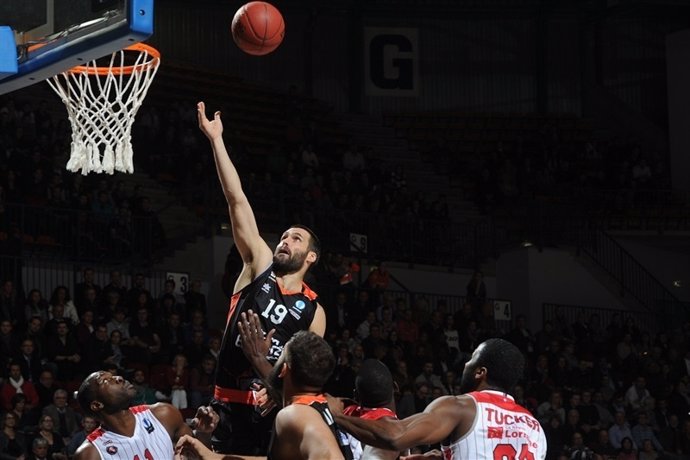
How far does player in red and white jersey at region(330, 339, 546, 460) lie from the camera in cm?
572

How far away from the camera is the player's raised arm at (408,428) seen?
570cm

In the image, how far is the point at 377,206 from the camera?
2252cm

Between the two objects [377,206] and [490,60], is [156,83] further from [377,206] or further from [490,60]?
[490,60]

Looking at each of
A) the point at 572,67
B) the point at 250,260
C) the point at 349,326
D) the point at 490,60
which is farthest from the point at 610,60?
the point at 250,260

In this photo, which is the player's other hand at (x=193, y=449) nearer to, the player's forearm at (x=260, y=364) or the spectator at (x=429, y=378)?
the player's forearm at (x=260, y=364)

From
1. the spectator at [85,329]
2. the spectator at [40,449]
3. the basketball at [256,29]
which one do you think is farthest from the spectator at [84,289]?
the basketball at [256,29]

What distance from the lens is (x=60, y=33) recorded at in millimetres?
7227

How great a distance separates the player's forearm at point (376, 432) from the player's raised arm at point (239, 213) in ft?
5.61

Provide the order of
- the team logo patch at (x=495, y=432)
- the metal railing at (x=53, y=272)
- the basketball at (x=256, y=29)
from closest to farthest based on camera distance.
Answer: the team logo patch at (x=495, y=432)
the basketball at (x=256, y=29)
the metal railing at (x=53, y=272)

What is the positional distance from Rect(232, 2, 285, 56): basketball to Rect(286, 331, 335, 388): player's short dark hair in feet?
12.7

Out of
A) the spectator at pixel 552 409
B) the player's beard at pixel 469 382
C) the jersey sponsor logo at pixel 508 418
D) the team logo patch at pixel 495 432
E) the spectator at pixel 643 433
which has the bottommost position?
the spectator at pixel 643 433

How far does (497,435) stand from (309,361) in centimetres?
104

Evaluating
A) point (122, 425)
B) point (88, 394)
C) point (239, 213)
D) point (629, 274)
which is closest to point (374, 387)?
point (239, 213)

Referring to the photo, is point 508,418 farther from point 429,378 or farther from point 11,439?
point 429,378
